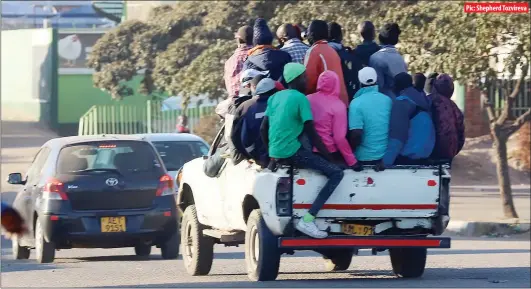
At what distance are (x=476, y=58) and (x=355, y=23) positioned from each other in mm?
4596

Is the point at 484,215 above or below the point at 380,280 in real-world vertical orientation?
below

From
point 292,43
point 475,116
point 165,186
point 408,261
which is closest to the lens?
point 408,261

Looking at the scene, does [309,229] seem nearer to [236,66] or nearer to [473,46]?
[236,66]

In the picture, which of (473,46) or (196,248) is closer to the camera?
(196,248)

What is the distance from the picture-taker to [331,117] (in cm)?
1149

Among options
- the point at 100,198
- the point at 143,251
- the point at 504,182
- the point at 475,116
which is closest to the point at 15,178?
the point at 100,198

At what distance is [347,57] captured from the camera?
12.4m

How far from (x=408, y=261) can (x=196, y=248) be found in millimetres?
2150

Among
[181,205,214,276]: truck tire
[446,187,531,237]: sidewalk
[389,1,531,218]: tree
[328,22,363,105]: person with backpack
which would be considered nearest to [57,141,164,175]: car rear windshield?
[181,205,214,276]: truck tire

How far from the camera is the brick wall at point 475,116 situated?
3450 centimetres

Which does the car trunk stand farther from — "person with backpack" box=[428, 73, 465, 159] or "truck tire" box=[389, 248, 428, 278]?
"person with backpack" box=[428, 73, 465, 159]

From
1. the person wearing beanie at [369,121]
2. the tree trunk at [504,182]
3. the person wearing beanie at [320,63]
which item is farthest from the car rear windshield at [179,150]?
the person wearing beanie at [369,121]

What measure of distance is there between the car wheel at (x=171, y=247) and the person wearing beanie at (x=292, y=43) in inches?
135

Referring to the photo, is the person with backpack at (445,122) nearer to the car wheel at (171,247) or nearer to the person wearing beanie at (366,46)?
the person wearing beanie at (366,46)
